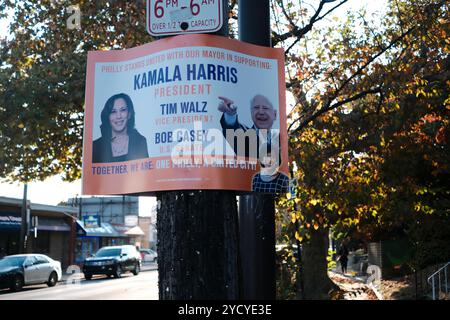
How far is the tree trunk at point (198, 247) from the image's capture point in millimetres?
2438

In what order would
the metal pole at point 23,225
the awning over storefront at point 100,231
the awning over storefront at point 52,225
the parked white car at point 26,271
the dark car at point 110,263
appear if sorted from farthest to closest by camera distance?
the awning over storefront at point 100,231 → the awning over storefront at point 52,225 → the metal pole at point 23,225 → the dark car at point 110,263 → the parked white car at point 26,271

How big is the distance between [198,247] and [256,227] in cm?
86

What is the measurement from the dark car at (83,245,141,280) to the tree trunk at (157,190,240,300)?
27859 millimetres

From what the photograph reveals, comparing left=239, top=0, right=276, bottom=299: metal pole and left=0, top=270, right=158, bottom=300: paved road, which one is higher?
left=239, top=0, right=276, bottom=299: metal pole

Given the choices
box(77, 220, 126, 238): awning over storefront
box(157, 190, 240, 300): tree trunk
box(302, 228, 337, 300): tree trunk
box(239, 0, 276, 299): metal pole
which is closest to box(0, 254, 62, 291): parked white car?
box(302, 228, 337, 300): tree trunk

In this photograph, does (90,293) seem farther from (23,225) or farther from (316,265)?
(23,225)

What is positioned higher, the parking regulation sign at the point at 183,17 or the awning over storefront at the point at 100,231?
the parking regulation sign at the point at 183,17

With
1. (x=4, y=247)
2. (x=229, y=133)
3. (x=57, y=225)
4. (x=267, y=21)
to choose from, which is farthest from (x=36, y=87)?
(x=57, y=225)

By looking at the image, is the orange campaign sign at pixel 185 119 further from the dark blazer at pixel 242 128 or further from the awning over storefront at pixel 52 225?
the awning over storefront at pixel 52 225

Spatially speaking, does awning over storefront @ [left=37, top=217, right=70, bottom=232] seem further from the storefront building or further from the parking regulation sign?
the parking regulation sign

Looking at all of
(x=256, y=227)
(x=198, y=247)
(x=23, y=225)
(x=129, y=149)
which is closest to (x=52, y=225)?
(x=23, y=225)

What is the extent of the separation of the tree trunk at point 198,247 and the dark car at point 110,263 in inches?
1097

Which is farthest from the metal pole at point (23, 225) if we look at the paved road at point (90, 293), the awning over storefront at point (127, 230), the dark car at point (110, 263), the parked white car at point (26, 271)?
the awning over storefront at point (127, 230)

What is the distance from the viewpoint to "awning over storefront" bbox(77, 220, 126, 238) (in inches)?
1781
